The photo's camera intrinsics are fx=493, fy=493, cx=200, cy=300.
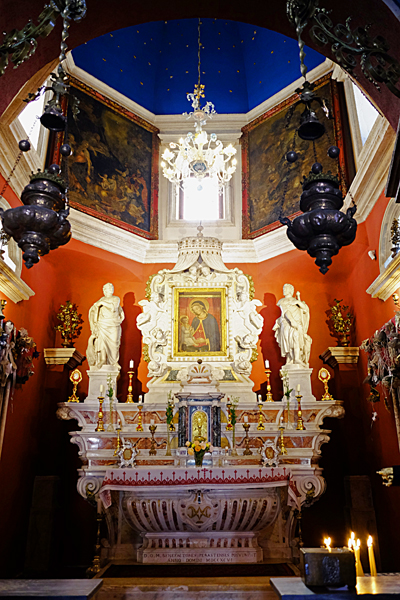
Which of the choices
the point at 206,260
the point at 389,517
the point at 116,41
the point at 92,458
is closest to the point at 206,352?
the point at 206,260

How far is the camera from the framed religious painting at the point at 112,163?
33.1 feet

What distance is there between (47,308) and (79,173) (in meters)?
2.95

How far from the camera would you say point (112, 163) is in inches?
427

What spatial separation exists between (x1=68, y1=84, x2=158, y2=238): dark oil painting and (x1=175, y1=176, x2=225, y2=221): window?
25.4 inches

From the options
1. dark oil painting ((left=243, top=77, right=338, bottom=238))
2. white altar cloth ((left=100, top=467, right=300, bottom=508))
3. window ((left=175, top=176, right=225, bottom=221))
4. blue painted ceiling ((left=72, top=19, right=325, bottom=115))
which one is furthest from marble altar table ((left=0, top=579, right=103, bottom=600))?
blue painted ceiling ((left=72, top=19, right=325, bottom=115))

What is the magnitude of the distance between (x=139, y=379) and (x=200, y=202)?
4.41 metres

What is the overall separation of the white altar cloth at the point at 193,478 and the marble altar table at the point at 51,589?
3.27 metres

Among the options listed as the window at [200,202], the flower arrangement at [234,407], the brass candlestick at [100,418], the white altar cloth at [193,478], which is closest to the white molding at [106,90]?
the window at [200,202]

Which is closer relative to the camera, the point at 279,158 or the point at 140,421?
the point at 140,421

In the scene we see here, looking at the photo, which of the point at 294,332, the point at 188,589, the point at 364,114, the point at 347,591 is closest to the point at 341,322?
the point at 294,332

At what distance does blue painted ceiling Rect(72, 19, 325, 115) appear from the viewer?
10930mm

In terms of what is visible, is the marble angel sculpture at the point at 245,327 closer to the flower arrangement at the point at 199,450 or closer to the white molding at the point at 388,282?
the flower arrangement at the point at 199,450

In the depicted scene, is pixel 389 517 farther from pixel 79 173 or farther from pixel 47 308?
pixel 79 173

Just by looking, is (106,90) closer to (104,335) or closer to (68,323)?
(68,323)
